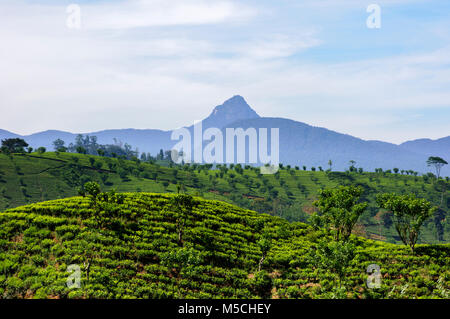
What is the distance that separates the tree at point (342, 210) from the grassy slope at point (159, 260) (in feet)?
13.1

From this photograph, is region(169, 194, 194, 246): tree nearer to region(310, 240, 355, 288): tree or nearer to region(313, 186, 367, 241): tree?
region(310, 240, 355, 288): tree

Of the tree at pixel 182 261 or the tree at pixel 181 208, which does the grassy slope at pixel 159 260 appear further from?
the tree at pixel 181 208

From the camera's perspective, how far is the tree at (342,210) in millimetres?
41672

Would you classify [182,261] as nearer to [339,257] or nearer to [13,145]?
[339,257]

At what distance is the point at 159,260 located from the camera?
115 feet

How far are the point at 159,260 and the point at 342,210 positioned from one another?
25.3 meters

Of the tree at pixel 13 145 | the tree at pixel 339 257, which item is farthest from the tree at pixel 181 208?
the tree at pixel 13 145

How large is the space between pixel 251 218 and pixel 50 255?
97.0 ft

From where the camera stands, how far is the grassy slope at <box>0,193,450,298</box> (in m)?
29.6

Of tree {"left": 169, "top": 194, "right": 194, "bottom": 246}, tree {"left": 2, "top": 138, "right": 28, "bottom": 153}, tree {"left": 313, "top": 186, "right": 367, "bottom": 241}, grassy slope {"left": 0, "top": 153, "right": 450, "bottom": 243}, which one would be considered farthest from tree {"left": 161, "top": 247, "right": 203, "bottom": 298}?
tree {"left": 2, "top": 138, "right": 28, "bottom": 153}

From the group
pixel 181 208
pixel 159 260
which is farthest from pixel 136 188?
pixel 159 260
